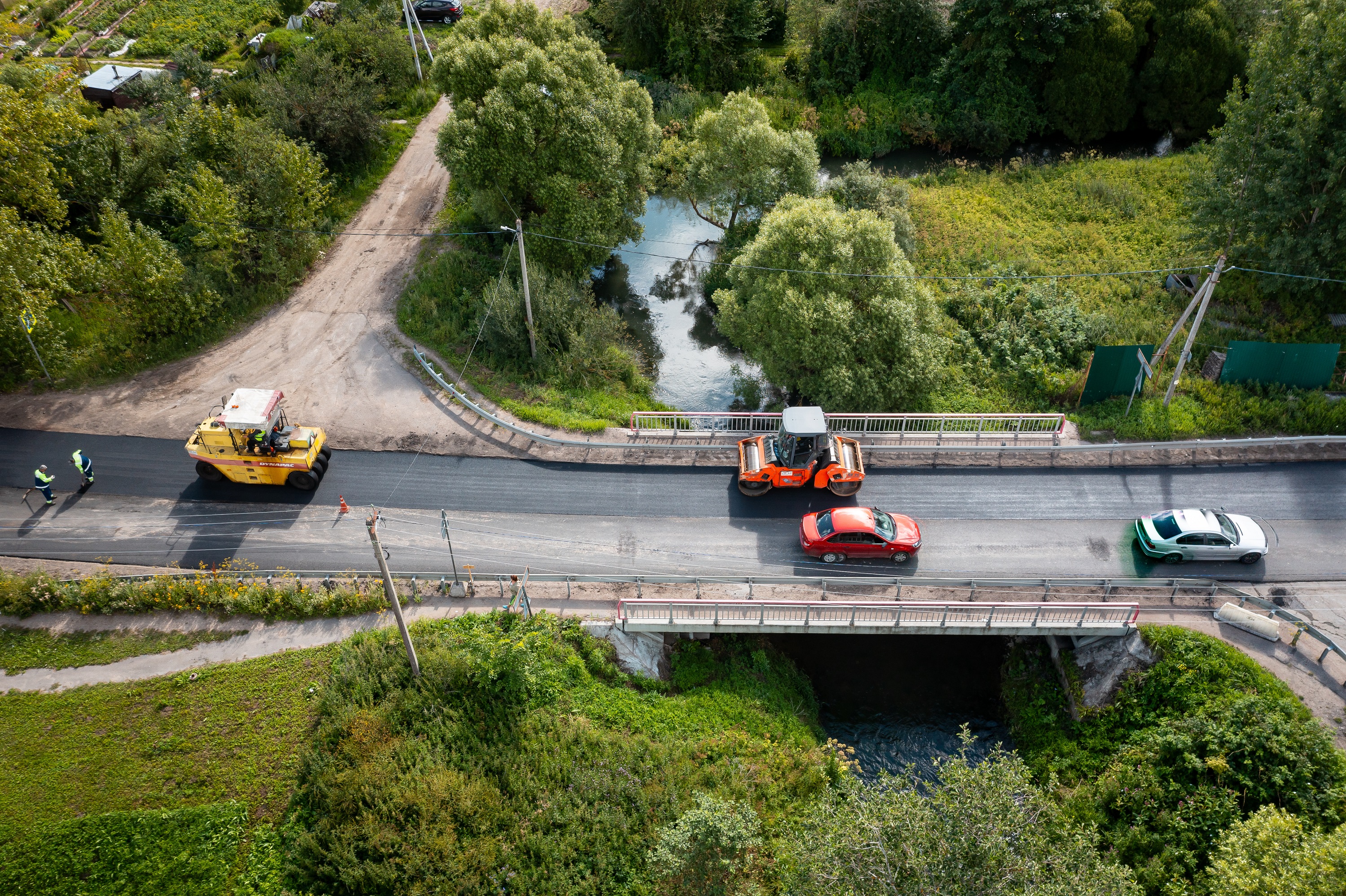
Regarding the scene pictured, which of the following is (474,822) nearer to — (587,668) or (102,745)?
(587,668)

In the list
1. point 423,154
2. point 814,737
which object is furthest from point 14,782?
point 423,154

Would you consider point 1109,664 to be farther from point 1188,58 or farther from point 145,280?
point 1188,58

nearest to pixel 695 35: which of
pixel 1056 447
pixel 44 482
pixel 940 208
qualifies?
pixel 940 208

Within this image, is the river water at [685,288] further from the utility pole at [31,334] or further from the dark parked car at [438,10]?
the dark parked car at [438,10]

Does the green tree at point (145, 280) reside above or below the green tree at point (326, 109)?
below

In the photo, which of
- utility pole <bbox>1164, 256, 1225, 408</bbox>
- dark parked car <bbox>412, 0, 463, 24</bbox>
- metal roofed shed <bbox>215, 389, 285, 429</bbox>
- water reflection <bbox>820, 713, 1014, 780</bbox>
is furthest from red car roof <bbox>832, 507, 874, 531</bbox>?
dark parked car <bbox>412, 0, 463, 24</bbox>

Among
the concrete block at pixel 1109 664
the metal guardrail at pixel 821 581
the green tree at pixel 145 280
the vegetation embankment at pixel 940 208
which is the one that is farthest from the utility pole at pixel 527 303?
the concrete block at pixel 1109 664
